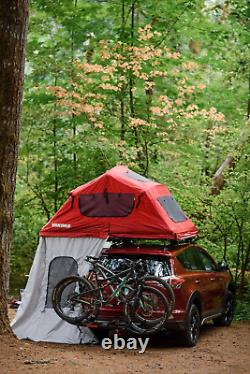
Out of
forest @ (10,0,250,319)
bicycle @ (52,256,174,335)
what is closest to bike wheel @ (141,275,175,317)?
bicycle @ (52,256,174,335)

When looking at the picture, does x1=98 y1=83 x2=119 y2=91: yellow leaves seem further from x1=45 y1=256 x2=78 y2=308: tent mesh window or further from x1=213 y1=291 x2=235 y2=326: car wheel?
x1=213 y1=291 x2=235 y2=326: car wheel

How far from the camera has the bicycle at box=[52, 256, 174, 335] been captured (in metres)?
8.20

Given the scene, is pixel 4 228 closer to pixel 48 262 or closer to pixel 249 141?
pixel 48 262

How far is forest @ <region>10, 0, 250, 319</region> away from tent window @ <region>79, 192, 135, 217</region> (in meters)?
3.18

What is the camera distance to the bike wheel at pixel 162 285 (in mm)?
8102

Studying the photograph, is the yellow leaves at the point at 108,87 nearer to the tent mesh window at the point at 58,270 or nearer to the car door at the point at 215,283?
the car door at the point at 215,283

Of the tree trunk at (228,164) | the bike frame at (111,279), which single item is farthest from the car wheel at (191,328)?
the tree trunk at (228,164)

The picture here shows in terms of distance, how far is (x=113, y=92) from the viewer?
13.9 metres

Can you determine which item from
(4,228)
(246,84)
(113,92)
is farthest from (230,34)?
(4,228)

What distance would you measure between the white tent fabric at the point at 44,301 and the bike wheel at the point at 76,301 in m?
0.43

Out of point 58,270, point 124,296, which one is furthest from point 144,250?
point 58,270

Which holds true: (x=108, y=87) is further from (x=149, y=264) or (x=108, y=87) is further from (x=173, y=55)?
(x=149, y=264)

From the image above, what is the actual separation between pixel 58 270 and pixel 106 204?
1427 mm

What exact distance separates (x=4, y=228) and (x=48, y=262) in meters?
1.95
